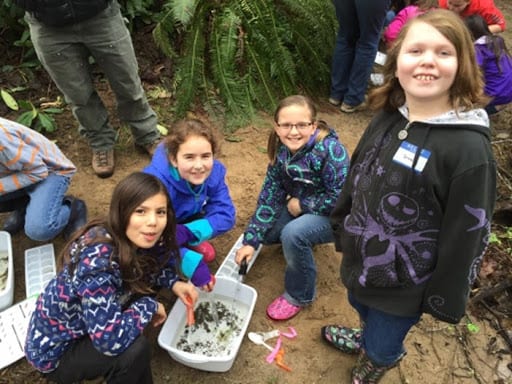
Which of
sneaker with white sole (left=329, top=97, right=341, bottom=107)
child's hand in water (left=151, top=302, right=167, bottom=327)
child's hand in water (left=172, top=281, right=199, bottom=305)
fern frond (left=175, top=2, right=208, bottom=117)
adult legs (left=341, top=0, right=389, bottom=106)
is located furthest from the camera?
sneaker with white sole (left=329, top=97, right=341, bottom=107)

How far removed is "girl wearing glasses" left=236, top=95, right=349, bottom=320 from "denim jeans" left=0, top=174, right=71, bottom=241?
3.83 feet

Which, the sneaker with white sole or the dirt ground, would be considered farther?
the sneaker with white sole

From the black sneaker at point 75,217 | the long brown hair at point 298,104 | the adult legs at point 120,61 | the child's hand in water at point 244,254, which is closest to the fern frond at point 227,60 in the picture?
the adult legs at point 120,61

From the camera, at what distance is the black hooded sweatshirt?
137 centimetres

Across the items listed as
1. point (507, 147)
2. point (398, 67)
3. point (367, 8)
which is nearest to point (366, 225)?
point (398, 67)

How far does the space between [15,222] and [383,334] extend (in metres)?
2.46

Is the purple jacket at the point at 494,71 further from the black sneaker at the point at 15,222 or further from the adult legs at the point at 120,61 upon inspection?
the black sneaker at the point at 15,222

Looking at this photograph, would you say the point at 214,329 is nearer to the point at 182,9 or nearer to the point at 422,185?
the point at 422,185

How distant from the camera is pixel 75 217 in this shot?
283 cm

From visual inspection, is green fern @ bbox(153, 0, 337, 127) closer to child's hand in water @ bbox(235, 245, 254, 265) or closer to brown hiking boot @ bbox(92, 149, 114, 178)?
brown hiking boot @ bbox(92, 149, 114, 178)

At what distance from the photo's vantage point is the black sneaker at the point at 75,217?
111 inches

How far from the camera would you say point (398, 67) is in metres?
1.47

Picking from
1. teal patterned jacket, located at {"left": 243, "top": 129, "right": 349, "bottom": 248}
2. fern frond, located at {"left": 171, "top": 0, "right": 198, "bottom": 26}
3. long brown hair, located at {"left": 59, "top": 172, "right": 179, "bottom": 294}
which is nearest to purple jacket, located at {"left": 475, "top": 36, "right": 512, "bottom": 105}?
teal patterned jacket, located at {"left": 243, "top": 129, "right": 349, "bottom": 248}

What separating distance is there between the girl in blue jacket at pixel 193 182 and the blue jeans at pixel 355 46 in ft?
7.32
